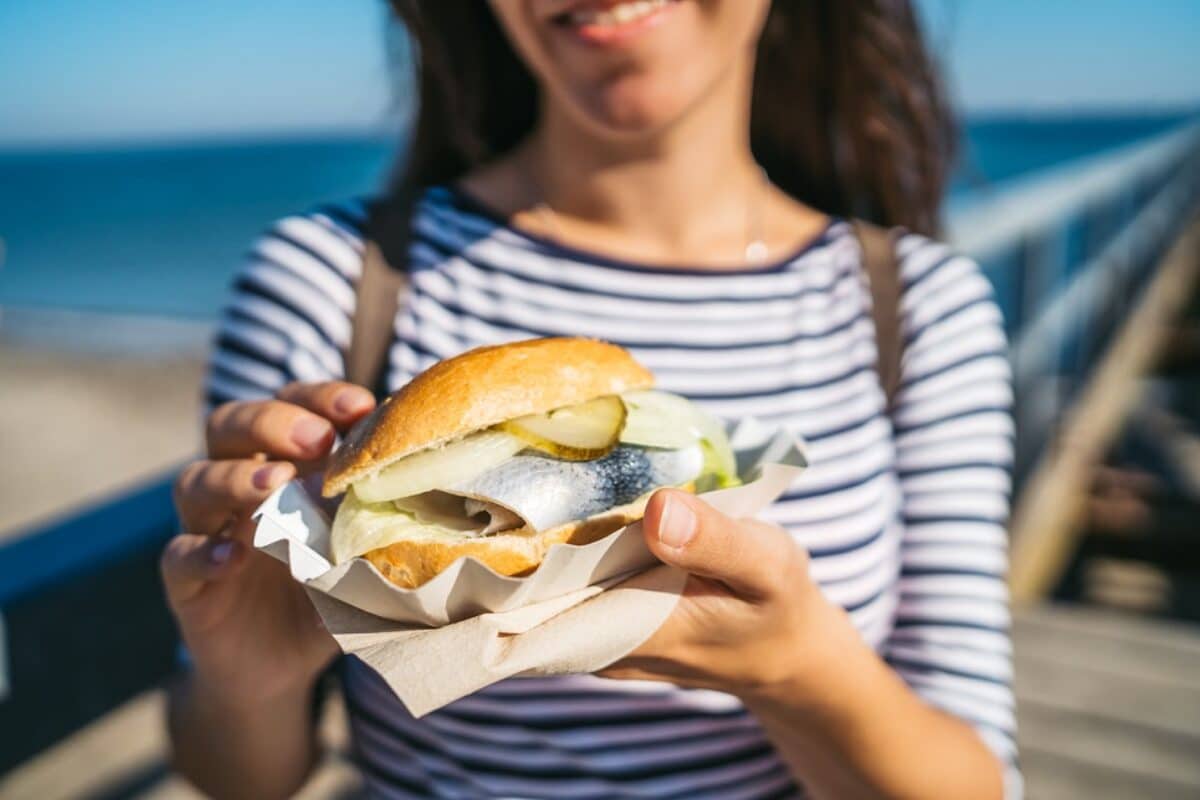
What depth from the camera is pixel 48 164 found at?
86250mm

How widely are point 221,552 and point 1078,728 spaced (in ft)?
10.6

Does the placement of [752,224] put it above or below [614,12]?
below

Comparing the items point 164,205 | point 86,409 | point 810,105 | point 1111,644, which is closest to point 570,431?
point 810,105

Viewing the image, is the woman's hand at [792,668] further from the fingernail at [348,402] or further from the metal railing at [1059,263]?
the metal railing at [1059,263]

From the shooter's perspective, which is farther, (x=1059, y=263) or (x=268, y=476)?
(x=1059, y=263)

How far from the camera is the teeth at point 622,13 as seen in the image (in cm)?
141

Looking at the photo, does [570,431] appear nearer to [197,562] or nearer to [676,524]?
[676,524]

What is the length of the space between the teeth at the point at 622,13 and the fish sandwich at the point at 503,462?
53 cm

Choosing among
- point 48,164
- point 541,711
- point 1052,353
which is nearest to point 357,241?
point 541,711

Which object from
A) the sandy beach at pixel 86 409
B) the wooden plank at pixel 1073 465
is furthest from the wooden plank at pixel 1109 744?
the sandy beach at pixel 86 409

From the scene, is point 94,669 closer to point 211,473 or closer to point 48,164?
point 211,473

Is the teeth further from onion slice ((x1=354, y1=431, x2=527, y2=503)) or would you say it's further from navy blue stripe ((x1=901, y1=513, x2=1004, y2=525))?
navy blue stripe ((x1=901, y1=513, x2=1004, y2=525))

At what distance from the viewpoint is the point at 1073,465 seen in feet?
18.8

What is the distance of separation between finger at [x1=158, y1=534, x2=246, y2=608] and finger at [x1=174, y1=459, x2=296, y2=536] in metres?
0.03
